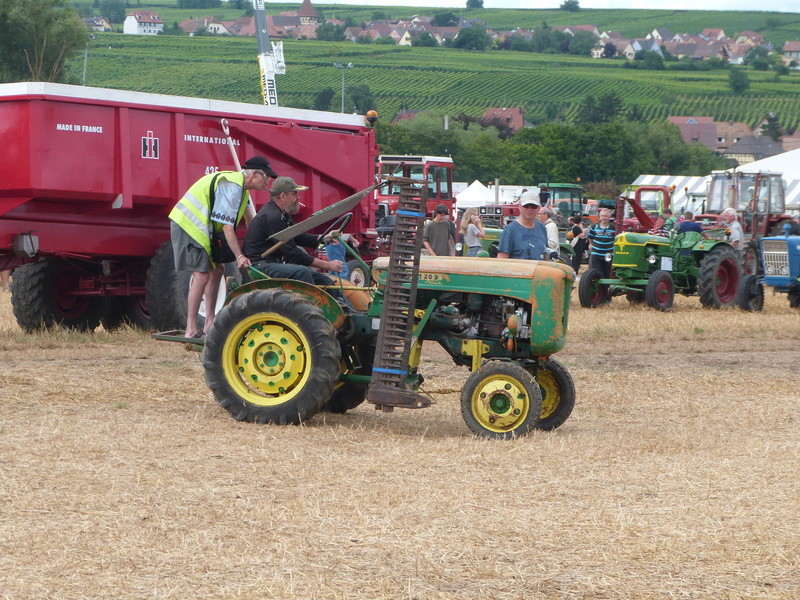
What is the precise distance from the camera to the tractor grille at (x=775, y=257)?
725 inches

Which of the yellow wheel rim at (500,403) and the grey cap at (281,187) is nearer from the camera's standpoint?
the yellow wheel rim at (500,403)

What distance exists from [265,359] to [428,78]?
4136 inches

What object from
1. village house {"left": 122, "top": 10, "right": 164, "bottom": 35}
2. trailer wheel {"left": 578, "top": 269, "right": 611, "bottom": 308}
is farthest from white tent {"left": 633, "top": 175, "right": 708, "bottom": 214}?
village house {"left": 122, "top": 10, "right": 164, "bottom": 35}

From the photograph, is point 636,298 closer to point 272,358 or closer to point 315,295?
point 315,295

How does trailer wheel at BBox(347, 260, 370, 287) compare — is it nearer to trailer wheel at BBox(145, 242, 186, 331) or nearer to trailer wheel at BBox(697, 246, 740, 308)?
trailer wheel at BBox(145, 242, 186, 331)

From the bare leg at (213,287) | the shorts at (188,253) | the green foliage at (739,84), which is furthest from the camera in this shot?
the green foliage at (739,84)

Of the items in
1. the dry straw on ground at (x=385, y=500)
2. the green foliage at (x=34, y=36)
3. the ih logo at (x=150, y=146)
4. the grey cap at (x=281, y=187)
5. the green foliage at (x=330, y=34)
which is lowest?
the dry straw on ground at (x=385, y=500)

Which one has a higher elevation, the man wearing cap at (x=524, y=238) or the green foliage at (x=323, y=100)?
the green foliage at (x=323, y=100)

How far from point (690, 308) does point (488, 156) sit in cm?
5751

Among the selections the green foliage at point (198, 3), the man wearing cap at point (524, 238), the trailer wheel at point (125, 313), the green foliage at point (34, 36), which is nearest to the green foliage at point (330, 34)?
the green foliage at point (198, 3)

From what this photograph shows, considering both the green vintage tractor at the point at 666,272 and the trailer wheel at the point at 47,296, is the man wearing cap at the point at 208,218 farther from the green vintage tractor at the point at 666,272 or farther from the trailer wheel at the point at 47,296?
the green vintage tractor at the point at 666,272

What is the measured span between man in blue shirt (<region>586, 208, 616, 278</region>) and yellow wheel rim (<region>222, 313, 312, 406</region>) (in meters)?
11.1

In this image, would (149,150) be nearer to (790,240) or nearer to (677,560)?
(677,560)

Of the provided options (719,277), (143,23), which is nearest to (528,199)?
(719,277)
